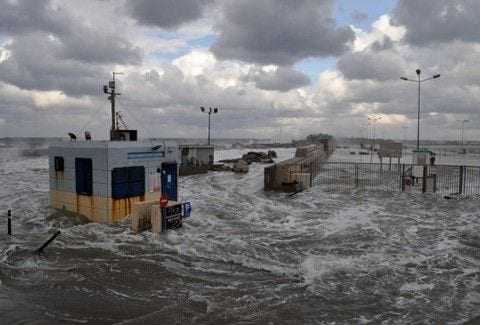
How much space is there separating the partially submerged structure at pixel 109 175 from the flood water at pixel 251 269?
2.88 ft

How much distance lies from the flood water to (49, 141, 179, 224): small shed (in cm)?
83

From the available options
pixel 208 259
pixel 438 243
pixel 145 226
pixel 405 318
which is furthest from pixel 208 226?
pixel 405 318

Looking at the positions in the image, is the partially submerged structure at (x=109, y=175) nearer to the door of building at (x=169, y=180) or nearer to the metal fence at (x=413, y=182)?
the door of building at (x=169, y=180)

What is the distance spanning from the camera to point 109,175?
16422mm

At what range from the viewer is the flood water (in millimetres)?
8578

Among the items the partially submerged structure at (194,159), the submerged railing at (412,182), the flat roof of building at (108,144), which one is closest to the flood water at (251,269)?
the flat roof of building at (108,144)

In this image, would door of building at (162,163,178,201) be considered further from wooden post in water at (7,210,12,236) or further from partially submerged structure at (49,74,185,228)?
wooden post in water at (7,210,12,236)

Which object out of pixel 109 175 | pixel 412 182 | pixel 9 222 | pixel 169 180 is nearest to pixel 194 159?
pixel 412 182

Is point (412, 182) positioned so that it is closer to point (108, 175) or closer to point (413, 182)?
point (413, 182)

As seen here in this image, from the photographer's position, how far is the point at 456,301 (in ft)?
30.3

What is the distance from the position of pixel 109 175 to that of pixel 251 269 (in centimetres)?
776

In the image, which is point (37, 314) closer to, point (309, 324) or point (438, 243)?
point (309, 324)

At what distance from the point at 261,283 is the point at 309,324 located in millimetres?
2434

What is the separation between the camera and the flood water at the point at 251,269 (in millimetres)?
8578
